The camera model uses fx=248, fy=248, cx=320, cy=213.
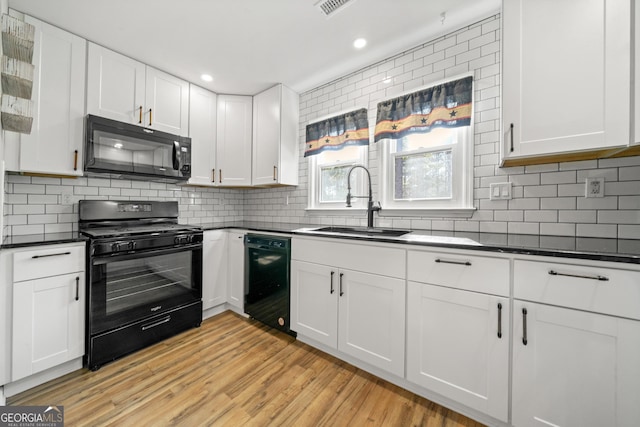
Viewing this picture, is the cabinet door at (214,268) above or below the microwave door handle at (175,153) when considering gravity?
below

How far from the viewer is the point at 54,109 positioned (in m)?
1.86

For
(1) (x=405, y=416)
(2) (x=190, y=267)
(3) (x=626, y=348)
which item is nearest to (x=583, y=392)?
(3) (x=626, y=348)

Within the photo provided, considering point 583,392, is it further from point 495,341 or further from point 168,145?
point 168,145

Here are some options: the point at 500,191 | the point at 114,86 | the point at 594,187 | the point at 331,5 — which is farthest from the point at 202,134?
the point at 594,187

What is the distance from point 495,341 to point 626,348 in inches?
17.5

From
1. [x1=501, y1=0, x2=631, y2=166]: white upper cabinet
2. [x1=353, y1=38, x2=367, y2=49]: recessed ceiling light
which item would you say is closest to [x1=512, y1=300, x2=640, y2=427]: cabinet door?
[x1=501, y1=0, x2=631, y2=166]: white upper cabinet

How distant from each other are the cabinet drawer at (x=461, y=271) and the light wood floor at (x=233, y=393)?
0.76m

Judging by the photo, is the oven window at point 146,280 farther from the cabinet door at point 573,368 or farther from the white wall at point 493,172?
the cabinet door at point 573,368

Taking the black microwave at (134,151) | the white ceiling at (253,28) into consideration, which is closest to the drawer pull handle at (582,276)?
the white ceiling at (253,28)

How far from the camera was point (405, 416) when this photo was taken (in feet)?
4.60

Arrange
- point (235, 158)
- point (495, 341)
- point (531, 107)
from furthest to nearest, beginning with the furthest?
point (235, 158) → point (531, 107) → point (495, 341)

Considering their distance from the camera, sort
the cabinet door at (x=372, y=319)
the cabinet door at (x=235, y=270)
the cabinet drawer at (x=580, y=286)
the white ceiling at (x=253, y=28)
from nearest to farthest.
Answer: the cabinet drawer at (x=580, y=286) → the cabinet door at (x=372, y=319) → the white ceiling at (x=253, y=28) → the cabinet door at (x=235, y=270)

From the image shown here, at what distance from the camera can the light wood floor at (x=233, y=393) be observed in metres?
1.38

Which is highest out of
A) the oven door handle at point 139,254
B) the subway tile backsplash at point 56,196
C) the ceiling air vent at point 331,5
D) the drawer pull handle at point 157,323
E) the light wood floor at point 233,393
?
the ceiling air vent at point 331,5
